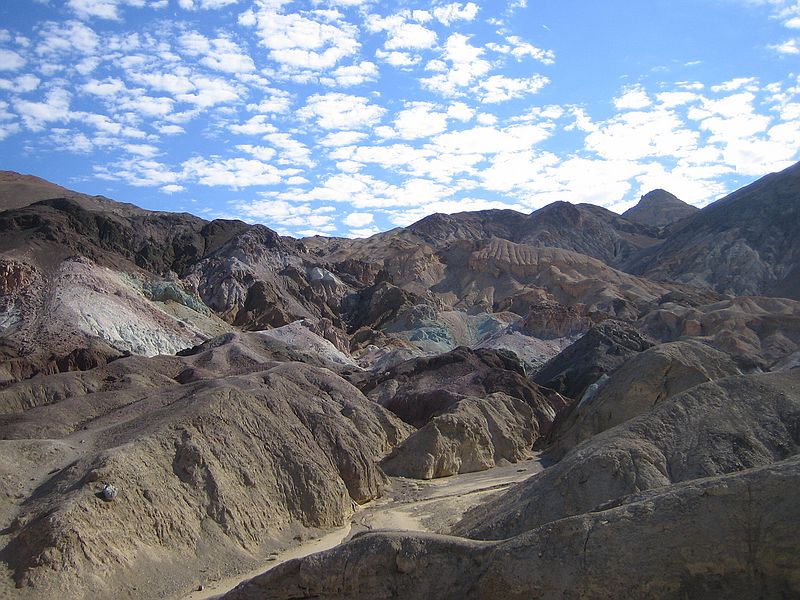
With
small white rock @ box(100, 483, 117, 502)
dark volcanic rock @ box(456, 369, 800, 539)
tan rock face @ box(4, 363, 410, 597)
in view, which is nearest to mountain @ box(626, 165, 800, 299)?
dark volcanic rock @ box(456, 369, 800, 539)

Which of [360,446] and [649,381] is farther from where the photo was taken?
[649,381]

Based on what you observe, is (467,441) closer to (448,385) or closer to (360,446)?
(360,446)

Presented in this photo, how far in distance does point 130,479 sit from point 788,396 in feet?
53.6

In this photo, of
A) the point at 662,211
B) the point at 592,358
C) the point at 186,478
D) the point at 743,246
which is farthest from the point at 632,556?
the point at 662,211

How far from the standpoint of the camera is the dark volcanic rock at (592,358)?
5709 cm

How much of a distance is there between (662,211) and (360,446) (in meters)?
177

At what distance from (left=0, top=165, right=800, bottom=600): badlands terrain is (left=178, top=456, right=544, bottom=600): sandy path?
126 millimetres

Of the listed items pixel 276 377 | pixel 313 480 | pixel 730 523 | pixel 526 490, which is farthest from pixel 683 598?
pixel 276 377

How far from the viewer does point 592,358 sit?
59219mm

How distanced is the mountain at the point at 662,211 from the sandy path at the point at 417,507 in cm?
16115

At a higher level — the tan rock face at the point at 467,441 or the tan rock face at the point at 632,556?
the tan rock face at the point at 632,556

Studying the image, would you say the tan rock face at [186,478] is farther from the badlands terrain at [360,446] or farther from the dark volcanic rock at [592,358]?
the dark volcanic rock at [592,358]

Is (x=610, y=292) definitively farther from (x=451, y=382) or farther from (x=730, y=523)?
(x=730, y=523)

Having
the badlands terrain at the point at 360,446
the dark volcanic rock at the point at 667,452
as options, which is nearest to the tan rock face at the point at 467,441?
the badlands terrain at the point at 360,446
